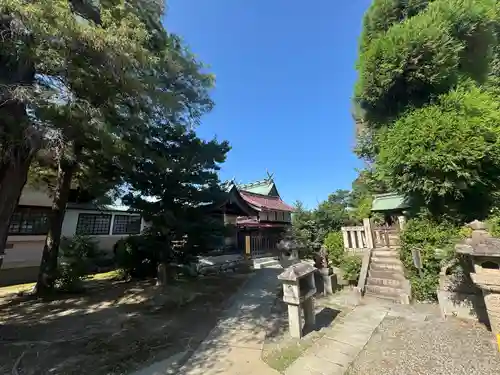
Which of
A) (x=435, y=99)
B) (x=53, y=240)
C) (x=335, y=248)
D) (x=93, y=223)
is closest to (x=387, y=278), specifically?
(x=335, y=248)

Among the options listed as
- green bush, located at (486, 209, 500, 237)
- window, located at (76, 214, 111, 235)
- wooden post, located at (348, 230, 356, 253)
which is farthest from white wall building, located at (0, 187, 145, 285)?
green bush, located at (486, 209, 500, 237)

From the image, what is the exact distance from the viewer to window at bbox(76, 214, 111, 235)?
13.7 meters

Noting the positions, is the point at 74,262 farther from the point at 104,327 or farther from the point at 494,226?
the point at 494,226

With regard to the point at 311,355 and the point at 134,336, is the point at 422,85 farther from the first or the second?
the point at 134,336

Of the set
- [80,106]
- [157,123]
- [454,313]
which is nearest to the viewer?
[80,106]

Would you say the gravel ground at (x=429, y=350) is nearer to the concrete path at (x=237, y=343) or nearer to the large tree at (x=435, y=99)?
the concrete path at (x=237, y=343)

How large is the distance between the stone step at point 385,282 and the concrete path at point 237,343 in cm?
352

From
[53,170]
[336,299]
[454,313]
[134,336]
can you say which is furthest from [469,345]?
[53,170]

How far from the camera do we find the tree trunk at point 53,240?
8.24m

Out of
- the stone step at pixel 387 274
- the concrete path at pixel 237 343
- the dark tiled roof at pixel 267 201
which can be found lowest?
the concrete path at pixel 237 343

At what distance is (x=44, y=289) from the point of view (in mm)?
8172

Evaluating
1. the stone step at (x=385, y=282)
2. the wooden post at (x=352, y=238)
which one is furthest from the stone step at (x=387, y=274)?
the wooden post at (x=352, y=238)

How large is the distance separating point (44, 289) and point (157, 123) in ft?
23.3

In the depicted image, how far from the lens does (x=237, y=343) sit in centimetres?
491
